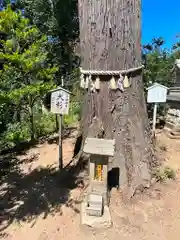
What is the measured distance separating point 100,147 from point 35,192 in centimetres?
126

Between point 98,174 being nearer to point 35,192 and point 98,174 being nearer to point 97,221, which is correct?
point 97,221

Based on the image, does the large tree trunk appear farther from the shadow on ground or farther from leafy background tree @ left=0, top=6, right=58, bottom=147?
leafy background tree @ left=0, top=6, right=58, bottom=147

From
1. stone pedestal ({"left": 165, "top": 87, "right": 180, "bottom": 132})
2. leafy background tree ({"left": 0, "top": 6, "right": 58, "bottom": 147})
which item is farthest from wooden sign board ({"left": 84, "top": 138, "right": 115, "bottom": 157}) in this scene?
stone pedestal ({"left": 165, "top": 87, "right": 180, "bottom": 132})

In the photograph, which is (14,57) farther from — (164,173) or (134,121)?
(164,173)

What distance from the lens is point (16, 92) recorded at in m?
5.05

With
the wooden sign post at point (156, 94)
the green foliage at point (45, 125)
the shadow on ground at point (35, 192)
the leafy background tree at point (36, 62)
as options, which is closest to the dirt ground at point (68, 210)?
the shadow on ground at point (35, 192)

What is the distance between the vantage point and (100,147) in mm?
2695

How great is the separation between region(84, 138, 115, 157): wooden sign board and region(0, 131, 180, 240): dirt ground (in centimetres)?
74

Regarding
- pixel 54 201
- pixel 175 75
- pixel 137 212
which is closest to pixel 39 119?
pixel 175 75

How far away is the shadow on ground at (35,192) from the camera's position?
2.86 metres

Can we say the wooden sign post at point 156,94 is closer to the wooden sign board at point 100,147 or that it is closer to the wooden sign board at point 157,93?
the wooden sign board at point 157,93

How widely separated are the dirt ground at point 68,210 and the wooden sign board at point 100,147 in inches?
29.3

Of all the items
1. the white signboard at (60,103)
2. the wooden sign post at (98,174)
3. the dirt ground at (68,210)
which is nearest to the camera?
the dirt ground at (68,210)

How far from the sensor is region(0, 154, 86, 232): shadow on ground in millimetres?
2857
